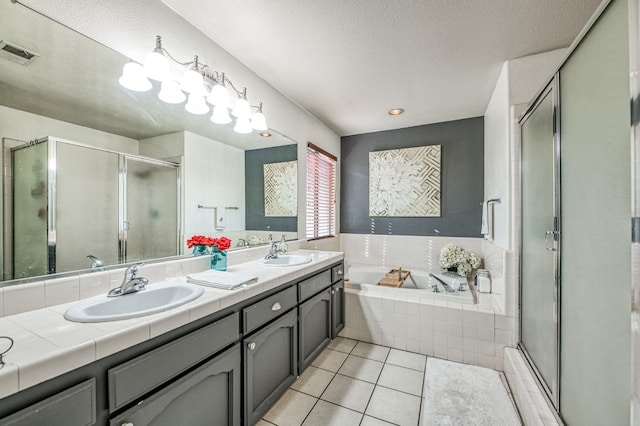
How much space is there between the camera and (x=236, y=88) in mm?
1991

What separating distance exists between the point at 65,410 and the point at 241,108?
1783 millimetres

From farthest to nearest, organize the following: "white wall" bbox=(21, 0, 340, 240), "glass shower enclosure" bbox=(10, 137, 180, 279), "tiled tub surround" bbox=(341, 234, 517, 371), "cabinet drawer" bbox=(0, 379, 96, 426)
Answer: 1. "tiled tub surround" bbox=(341, 234, 517, 371)
2. "white wall" bbox=(21, 0, 340, 240)
3. "glass shower enclosure" bbox=(10, 137, 180, 279)
4. "cabinet drawer" bbox=(0, 379, 96, 426)

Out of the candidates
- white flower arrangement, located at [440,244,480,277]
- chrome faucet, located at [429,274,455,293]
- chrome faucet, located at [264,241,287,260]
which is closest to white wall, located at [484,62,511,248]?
white flower arrangement, located at [440,244,480,277]

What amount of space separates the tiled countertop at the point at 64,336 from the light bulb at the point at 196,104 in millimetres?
1170

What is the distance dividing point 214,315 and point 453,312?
1.96 metres

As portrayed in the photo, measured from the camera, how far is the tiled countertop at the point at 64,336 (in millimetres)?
645

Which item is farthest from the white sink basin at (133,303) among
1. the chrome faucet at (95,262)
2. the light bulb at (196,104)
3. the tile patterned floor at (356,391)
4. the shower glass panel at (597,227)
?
the shower glass panel at (597,227)

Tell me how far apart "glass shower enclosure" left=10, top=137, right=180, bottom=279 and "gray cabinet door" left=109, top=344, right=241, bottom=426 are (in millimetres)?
690

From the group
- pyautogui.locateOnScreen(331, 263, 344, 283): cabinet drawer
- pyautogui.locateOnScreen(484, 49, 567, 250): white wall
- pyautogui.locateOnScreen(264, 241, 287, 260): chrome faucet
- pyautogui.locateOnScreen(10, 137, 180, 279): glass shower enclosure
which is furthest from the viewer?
pyautogui.locateOnScreen(331, 263, 344, 283): cabinet drawer

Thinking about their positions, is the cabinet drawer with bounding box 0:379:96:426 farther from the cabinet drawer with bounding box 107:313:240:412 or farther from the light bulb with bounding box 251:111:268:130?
the light bulb with bounding box 251:111:268:130

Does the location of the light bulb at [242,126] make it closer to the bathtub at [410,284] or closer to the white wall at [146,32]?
the white wall at [146,32]

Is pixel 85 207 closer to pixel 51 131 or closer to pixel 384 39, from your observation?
pixel 51 131

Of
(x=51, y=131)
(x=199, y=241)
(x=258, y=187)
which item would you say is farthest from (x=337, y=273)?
(x=51, y=131)

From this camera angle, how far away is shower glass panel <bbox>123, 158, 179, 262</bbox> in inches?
55.1
